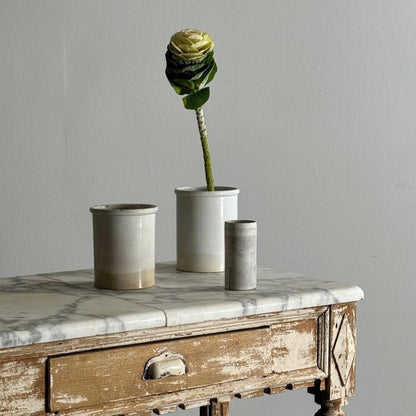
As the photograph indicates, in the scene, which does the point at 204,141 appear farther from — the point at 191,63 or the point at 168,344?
the point at 168,344

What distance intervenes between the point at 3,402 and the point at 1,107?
3.59 ft

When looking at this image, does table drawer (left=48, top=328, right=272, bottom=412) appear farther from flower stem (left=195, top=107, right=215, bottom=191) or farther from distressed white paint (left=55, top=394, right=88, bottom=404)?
flower stem (left=195, top=107, right=215, bottom=191)

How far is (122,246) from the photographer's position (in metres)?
1.60

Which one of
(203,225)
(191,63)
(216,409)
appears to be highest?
(191,63)

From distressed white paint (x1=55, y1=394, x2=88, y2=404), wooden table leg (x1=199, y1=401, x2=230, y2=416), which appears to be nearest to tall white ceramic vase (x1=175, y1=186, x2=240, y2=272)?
wooden table leg (x1=199, y1=401, x2=230, y2=416)

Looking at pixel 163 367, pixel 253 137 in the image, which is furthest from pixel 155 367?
pixel 253 137

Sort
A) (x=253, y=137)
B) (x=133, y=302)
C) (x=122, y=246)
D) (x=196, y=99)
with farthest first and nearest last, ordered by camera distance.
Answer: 1. (x=253, y=137)
2. (x=196, y=99)
3. (x=122, y=246)
4. (x=133, y=302)

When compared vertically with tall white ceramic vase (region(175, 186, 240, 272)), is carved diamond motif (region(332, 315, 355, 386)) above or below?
below

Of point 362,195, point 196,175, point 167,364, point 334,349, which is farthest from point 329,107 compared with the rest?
point 167,364

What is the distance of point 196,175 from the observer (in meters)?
2.50

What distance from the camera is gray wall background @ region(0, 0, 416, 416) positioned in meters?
2.29

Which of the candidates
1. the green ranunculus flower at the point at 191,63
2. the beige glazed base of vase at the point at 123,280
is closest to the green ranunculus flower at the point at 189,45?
the green ranunculus flower at the point at 191,63

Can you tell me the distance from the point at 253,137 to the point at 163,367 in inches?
48.2

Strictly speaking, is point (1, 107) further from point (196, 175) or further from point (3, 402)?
point (3, 402)
